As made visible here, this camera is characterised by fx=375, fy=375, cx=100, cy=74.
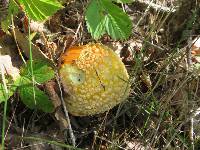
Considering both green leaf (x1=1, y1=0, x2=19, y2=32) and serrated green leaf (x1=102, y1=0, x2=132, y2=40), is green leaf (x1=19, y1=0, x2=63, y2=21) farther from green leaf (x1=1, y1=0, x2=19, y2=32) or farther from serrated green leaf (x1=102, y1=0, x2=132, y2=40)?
serrated green leaf (x1=102, y1=0, x2=132, y2=40)

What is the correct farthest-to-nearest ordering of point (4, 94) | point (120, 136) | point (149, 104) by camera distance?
point (149, 104) < point (120, 136) < point (4, 94)

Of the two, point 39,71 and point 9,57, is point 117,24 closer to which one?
point 39,71

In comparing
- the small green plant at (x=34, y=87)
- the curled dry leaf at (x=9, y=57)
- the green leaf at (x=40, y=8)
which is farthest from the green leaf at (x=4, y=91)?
the green leaf at (x=40, y=8)

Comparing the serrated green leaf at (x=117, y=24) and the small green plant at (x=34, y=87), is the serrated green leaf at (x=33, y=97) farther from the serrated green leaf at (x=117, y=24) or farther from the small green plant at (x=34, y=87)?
the serrated green leaf at (x=117, y=24)

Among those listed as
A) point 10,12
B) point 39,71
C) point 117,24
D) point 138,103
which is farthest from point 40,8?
point 138,103

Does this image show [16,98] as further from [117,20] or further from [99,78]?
[117,20]

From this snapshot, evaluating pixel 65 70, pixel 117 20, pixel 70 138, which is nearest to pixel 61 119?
pixel 70 138
